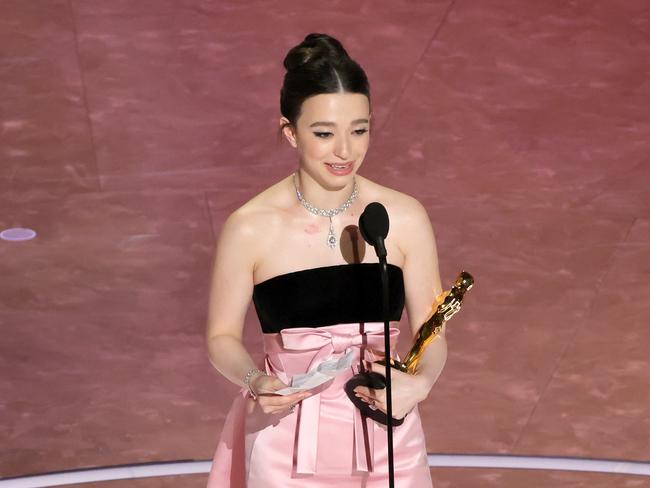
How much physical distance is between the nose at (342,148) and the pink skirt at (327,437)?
40 cm

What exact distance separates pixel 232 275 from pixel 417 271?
1.50 ft

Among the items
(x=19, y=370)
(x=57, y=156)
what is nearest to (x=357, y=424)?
(x=19, y=370)

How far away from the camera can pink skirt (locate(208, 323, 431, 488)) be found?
278cm

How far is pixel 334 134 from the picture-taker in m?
2.79

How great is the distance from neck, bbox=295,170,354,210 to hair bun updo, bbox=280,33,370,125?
0.15m

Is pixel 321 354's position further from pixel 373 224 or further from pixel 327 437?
pixel 373 224

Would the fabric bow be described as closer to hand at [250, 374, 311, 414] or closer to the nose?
hand at [250, 374, 311, 414]

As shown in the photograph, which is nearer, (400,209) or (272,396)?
(272,396)

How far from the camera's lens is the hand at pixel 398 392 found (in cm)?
265

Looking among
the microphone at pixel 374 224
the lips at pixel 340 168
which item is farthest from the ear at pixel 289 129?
the microphone at pixel 374 224

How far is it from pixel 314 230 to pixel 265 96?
350cm

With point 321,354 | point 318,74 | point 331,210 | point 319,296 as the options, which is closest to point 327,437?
point 321,354

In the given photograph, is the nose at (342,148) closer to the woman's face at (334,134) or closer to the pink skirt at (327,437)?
the woman's face at (334,134)

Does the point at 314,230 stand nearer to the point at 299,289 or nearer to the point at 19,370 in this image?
the point at 299,289
